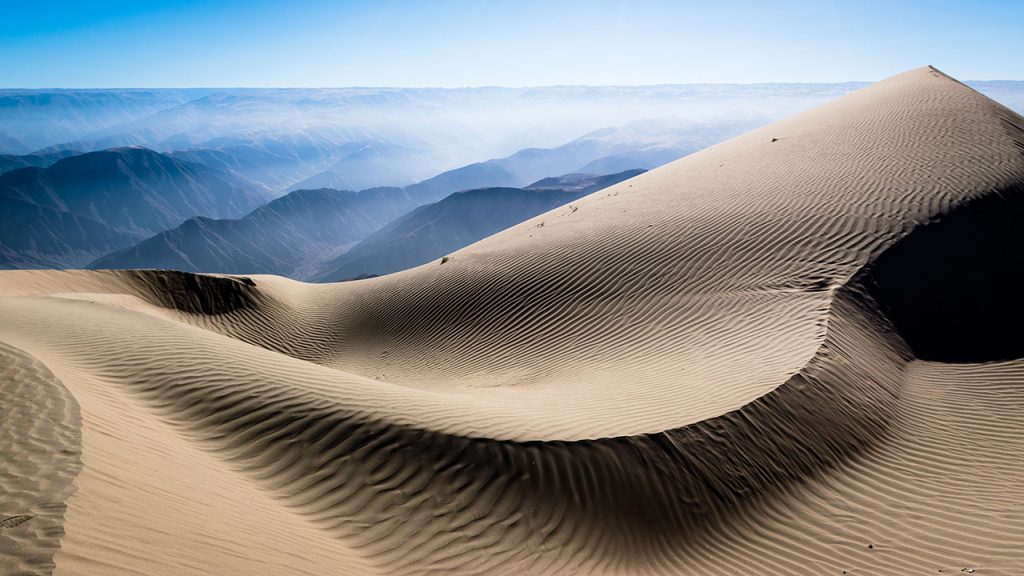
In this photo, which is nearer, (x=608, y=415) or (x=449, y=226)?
(x=608, y=415)

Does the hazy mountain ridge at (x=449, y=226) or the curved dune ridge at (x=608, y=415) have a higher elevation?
the curved dune ridge at (x=608, y=415)

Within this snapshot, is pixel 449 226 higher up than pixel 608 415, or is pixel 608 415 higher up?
pixel 608 415

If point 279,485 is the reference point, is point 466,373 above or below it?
below

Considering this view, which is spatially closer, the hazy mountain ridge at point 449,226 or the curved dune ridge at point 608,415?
the curved dune ridge at point 608,415

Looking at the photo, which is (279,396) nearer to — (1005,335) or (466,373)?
(466,373)

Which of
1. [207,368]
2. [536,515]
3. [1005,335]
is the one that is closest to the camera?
[536,515]

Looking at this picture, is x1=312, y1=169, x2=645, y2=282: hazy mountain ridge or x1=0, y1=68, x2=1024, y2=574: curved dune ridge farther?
x1=312, y1=169, x2=645, y2=282: hazy mountain ridge

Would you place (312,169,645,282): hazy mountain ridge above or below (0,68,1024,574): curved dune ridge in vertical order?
below

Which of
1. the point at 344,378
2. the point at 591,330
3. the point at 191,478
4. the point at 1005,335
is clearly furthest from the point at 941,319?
the point at 191,478
